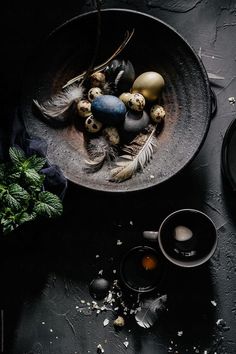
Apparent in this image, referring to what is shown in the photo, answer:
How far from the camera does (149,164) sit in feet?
5.41

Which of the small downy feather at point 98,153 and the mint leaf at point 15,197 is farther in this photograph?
the small downy feather at point 98,153

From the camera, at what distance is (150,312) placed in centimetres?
171

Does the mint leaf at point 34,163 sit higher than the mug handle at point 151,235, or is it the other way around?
the mint leaf at point 34,163

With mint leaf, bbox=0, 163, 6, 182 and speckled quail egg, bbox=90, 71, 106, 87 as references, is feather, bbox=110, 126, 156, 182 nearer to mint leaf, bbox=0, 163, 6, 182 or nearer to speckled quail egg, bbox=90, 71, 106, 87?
speckled quail egg, bbox=90, 71, 106, 87

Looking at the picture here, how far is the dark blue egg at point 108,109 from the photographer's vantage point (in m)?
1.59

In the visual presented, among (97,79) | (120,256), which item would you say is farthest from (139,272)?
(97,79)

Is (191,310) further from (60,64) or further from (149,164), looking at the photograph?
(60,64)

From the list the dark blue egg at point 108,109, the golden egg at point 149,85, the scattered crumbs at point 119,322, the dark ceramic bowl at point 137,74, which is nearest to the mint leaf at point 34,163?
the dark ceramic bowl at point 137,74

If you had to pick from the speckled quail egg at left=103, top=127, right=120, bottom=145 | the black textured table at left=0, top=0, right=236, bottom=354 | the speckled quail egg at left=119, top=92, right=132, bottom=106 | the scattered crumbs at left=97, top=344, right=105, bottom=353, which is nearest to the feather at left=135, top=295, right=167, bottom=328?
the black textured table at left=0, top=0, right=236, bottom=354

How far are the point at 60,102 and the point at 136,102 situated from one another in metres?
0.22

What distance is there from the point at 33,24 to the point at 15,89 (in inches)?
7.9

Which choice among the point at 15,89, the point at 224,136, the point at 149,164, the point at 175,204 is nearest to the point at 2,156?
the point at 15,89

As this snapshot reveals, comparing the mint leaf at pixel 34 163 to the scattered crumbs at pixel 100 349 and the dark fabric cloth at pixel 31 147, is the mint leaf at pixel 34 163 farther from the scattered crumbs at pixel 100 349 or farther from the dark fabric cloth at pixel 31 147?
the scattered crumbs at pixel 100 349

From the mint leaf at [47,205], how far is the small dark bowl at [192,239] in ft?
1.01
